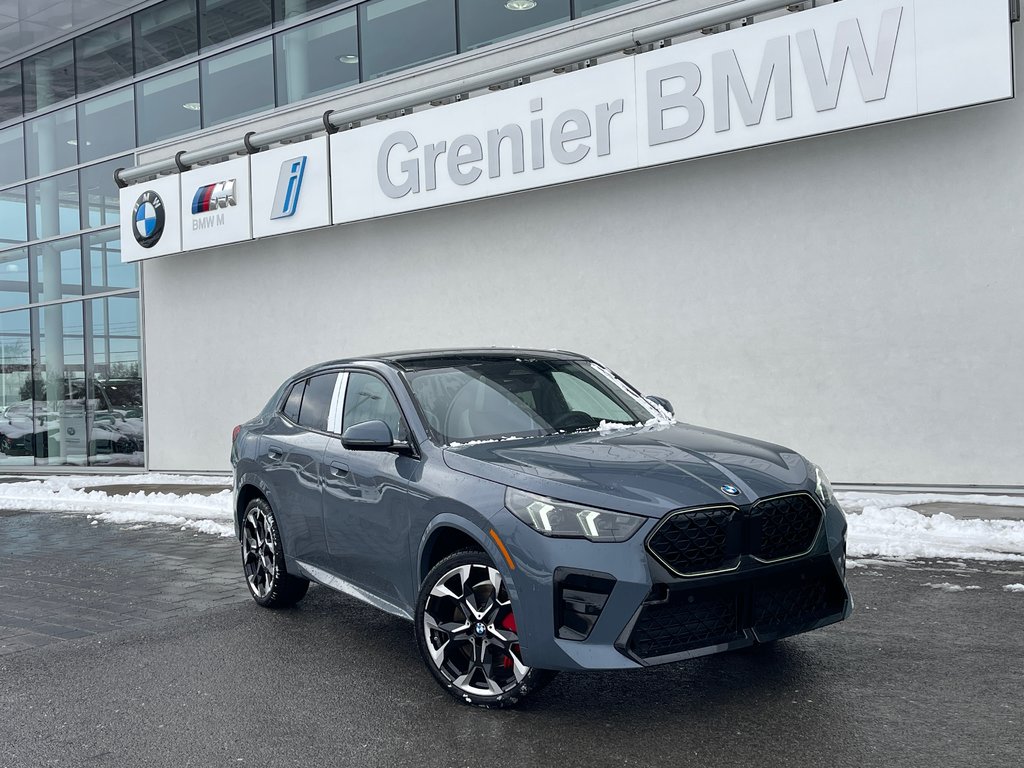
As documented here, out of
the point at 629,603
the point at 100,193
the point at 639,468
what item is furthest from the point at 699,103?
the point at 100,193

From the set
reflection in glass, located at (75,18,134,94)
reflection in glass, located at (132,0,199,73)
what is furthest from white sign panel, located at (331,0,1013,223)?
Answer: reflection in glass, located at (75,18,134,94)

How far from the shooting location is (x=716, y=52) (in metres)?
11.5

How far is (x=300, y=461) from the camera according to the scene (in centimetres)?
644

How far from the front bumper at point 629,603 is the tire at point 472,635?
7.4 inches

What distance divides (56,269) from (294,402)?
16.9 metres

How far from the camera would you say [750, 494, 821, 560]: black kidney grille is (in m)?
4.41

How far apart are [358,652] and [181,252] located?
13.6 m

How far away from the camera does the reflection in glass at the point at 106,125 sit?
20234mm

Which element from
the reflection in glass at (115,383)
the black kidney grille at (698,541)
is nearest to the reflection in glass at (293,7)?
the reflection in glass at (115,383)

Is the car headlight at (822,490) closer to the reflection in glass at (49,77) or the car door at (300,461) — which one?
the car door at (300,461)

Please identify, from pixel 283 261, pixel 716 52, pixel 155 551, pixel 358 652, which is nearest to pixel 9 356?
pixel 283 261

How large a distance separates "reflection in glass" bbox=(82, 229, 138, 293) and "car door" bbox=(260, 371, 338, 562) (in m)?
14.0

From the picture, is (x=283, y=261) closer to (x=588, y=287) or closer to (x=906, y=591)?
(x=588, y=287)

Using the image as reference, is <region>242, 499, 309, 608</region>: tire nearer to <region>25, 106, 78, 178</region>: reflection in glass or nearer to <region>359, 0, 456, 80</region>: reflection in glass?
<region>359, 0, 456, 80</region>: reflection in glass
